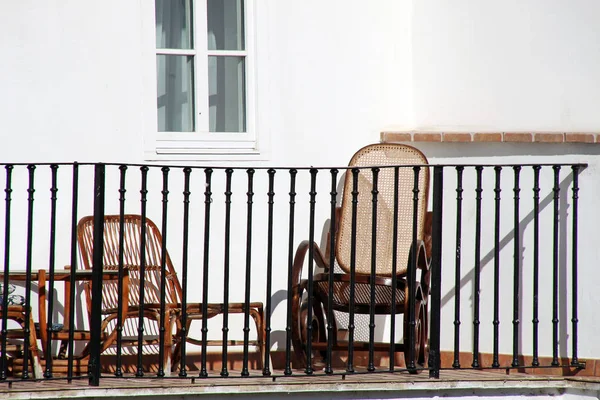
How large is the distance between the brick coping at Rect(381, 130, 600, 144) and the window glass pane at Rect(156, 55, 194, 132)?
1.28 meters

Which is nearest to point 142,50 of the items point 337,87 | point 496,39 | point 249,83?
point 249,83

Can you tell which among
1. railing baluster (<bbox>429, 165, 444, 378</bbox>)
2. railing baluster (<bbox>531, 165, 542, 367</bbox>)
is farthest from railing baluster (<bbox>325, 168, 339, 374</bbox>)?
railing baluster (<bbox>531, 165, 542, 367</bbox>)

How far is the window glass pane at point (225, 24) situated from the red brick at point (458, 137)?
1.47 m

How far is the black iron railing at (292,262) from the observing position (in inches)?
208

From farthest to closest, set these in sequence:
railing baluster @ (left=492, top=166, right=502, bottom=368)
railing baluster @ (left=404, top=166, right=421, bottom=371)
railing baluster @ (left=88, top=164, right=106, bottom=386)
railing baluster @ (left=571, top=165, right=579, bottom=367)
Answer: railing baluster @ (left=571, top=165, right=579, bottom=367) → railing baluster @ (left=492, top=166, right=502, bottom=368) → railing baluster @ (left=404, top=166, right=421, bottom=371) → railing baluster @ (left=88, top=164, right=106, bottom=386)

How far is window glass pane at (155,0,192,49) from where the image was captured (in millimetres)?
6445

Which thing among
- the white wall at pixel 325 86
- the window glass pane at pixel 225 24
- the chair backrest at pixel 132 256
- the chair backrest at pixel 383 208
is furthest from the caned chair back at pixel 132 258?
the window glass pane at pixel 225 24

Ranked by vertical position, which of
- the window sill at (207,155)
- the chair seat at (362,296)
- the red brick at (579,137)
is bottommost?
the chair seat at (362,296)

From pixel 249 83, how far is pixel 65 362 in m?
2.14

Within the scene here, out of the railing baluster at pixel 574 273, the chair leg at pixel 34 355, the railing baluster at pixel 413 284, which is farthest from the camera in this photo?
the railing baluster at pixel 574 273

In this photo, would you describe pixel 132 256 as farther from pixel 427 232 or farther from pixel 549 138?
pixel 549 138

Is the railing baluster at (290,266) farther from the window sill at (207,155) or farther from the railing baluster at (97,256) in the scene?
the window sill at (207,155)

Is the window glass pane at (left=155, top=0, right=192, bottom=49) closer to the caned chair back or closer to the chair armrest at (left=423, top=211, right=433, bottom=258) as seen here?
the caned chair back

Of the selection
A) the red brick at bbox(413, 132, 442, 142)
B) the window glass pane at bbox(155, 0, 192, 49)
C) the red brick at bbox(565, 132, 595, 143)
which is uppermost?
the window glass pane at bbox(155, 0, 192, 49)
